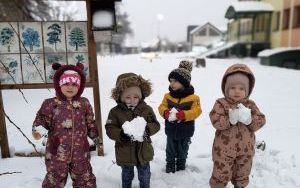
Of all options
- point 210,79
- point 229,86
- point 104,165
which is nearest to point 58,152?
point 104,165

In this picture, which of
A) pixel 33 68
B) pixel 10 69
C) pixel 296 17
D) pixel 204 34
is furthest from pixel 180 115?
pixel 204 34

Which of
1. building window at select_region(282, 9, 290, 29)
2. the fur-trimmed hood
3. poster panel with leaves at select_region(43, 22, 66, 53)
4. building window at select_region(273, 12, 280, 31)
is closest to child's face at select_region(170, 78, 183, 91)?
the fur-trimmed hood

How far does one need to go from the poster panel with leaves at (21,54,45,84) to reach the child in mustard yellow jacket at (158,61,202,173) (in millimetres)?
1832

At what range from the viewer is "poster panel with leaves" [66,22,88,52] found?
4.35m

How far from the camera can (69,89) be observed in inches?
124

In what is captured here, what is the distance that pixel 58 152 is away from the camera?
3186mm

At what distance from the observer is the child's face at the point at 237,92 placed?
10.6 ft

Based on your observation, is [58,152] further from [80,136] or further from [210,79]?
[210,79]

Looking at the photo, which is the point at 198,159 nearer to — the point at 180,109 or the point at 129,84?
the point at 180,109

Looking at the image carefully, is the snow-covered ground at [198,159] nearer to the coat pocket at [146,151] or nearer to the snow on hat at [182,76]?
the coat pocket at [146,151]

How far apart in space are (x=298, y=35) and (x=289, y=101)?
13306mm

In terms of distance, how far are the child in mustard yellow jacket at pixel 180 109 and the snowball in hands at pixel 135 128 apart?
0.57 metres

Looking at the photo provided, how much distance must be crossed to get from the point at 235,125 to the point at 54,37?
107 inches

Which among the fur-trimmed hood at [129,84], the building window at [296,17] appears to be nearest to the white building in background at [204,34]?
the building window at [296,17]
